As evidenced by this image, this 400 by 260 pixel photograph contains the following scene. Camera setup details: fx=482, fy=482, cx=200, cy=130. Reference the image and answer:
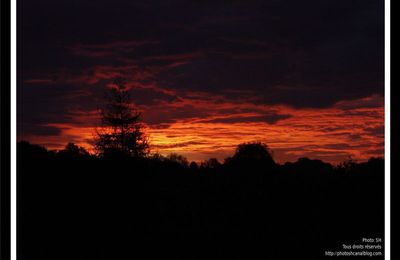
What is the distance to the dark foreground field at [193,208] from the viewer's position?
1352 cm

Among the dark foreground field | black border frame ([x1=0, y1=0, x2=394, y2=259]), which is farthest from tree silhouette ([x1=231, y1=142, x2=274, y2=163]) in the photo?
black border frame ([x1=0, y1=0, x2=394, y2=259])

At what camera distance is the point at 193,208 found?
16.5 metres
